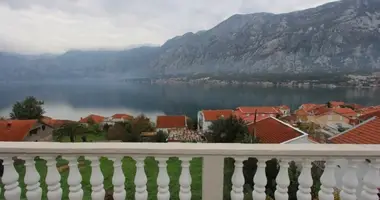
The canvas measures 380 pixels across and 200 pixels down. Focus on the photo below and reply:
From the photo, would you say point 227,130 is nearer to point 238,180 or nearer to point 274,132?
point 274,132

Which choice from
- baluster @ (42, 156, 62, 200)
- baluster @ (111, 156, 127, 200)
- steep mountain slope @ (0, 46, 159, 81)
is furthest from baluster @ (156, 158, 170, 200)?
steep mountain slope @ (0, 46, 159, 81)

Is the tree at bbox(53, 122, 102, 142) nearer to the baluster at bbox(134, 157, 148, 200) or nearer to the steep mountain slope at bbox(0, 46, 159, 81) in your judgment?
the baluster at bbox(134, 157, 148, 200)

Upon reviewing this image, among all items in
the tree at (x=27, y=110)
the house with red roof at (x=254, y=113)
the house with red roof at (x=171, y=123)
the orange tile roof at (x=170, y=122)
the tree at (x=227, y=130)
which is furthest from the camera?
the orange tile roof at (x=170, y=122)

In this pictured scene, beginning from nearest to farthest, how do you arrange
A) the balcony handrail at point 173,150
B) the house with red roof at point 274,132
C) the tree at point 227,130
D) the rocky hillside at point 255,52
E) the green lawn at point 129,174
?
the balcony handrail at point 173,150 < the green lawn at point 129,174 < the house with red roof at point 274,132 < the tree at point 227,130 < the rocky hillside at point 255,52

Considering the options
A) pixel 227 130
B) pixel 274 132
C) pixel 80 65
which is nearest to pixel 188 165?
pixel 274 132

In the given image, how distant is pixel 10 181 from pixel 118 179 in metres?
0.60

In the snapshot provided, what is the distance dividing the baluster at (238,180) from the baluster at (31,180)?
1.13m

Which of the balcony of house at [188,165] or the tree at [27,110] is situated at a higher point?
the balcony of house at [188,165]

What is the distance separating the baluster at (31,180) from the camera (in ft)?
4.54

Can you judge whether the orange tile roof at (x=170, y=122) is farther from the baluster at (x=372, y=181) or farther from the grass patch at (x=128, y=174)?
the baluster at (x=372, y=181)

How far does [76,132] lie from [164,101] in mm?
36464

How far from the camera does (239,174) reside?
1.41m

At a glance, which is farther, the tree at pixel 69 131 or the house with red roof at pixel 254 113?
the house with red roof at pixel 254 113

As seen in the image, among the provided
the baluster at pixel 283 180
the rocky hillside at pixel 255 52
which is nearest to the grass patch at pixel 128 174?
the baluster at pixel 283 180
